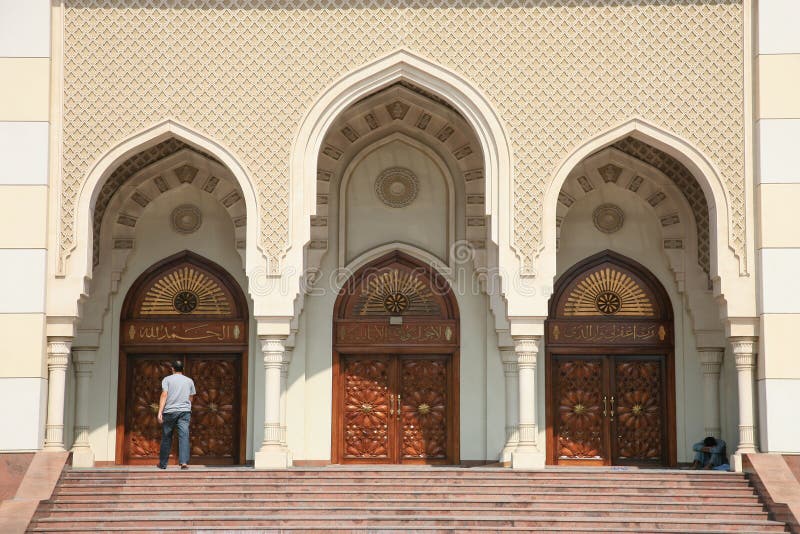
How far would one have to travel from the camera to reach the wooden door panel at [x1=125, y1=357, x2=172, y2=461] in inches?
433

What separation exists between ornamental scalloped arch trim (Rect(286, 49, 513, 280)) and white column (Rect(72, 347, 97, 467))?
8.49 ft

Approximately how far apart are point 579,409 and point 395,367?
172cm

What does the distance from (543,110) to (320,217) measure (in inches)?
96.6

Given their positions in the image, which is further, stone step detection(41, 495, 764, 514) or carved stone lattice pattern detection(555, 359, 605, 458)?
carved stone lattice pattern detection(555, 359, 605, 458)

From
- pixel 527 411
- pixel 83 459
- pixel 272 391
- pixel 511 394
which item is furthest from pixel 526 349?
pixel 83 459

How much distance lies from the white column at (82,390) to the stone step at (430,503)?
2.15 metres

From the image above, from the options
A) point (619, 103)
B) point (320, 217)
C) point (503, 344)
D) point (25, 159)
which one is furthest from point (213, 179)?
point (619, 103)

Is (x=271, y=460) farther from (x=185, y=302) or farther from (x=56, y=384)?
(x=185, y=302)

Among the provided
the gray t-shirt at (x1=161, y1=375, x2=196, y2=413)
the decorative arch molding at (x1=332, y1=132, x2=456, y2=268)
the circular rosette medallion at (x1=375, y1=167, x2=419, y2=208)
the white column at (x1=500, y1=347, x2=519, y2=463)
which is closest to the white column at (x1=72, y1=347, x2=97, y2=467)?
the gray t-shirt at (x1=161, y1=375, x2=196, y2=413)

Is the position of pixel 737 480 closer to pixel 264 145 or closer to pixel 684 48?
pixel 684 48

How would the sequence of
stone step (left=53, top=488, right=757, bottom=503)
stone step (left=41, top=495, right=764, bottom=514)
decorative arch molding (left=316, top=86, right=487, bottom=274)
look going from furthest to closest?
decorative arch molding (left=316, top=86, right=487, bottom=274)
stone step (left=53, top=488, right=757, bottom=503)
stone step (left=41, top=495, right=764, bottom=514)

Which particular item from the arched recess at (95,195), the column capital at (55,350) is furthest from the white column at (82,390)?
the arched recess at (95,195)

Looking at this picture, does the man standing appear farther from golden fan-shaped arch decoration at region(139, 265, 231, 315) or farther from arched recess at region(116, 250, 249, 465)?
golden fan-shaped arch decoration at region(139, 265, 231, 315)

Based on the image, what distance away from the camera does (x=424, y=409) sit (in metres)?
11.1
